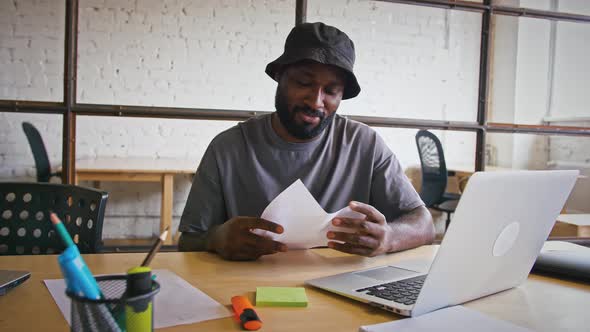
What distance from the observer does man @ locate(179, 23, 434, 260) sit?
4.30ft

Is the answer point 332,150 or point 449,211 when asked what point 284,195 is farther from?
point 449,211

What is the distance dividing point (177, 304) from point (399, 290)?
33 cm

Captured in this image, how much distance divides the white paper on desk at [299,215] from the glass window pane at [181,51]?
3024 millimetres

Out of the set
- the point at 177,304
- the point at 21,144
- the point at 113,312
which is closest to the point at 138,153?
the point at 21,144

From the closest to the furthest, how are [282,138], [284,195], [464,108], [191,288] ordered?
[191,288] → [284,195] → [282,138] → [464,108]

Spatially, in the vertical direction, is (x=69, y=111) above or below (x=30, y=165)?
above

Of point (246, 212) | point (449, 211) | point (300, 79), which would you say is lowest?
point (449, 211)

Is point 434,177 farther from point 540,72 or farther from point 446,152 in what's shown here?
point 540,72

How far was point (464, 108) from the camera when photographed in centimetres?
474

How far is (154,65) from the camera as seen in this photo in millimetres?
3865

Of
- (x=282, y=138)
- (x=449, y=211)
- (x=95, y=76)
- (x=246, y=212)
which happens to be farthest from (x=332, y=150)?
(x=95, y=76)

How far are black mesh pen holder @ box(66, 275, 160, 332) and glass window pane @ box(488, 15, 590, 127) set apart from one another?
4.17 meters

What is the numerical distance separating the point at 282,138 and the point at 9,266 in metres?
0.73

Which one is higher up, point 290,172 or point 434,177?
point 290,172
